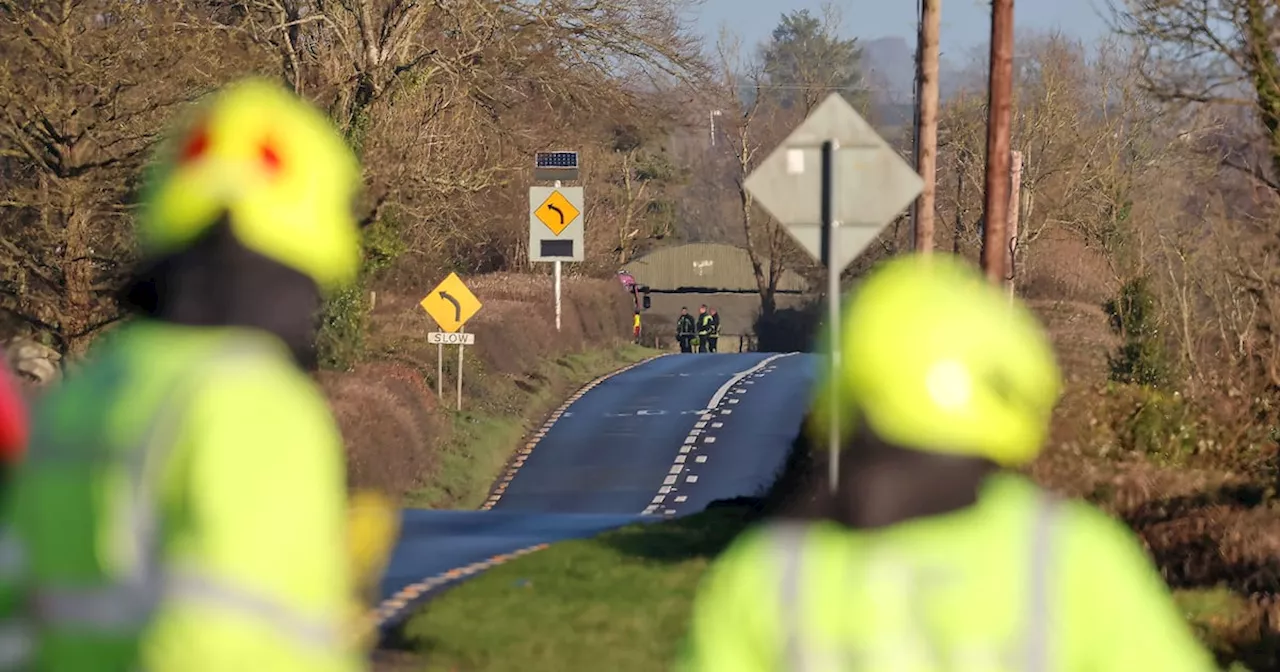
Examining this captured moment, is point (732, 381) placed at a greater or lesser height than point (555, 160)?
lesser

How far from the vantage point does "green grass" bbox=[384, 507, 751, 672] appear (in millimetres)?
10797

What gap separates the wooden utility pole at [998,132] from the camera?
21.5 metres

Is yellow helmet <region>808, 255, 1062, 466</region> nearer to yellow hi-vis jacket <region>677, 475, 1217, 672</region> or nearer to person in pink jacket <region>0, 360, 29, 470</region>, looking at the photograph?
yellow hi-vis jacket <region>677, 475, 1217, 672</region>

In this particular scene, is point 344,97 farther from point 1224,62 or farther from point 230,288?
point 230,288

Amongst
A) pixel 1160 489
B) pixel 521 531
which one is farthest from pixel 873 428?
pixel 521 531

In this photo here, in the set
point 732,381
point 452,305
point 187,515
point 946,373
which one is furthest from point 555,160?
point 946,373

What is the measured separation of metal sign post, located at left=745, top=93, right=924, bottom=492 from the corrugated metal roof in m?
74.6

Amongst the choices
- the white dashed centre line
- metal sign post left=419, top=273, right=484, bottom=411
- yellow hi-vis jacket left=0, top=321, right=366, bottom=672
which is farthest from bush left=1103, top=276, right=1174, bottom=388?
yellow hi-vis jacket left=0, top=321, right=366, bottom=672

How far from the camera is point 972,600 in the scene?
2396 millimetres

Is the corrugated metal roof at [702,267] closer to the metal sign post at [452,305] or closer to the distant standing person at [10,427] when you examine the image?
A: the metal sign post at [452,305]

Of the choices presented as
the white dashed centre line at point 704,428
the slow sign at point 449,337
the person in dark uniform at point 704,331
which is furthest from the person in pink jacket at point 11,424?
the person in dark uniform at point 704,331

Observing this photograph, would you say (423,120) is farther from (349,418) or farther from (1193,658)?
(1193,658)

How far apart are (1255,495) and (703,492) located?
538 inches

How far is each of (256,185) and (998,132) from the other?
64.7 ft
